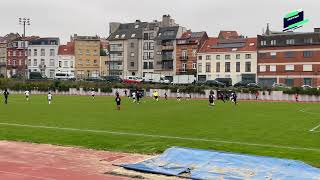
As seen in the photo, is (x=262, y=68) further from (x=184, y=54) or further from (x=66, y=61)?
(x=66, y=61)

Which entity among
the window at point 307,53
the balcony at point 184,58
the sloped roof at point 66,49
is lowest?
the window at point 307,53

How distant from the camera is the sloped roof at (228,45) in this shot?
94.2 meters

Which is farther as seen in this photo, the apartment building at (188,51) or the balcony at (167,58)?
the balcony at (167,58)

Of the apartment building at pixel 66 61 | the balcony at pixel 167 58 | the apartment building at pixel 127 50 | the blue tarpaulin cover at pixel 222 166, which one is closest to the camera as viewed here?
the blue tarpaulin cover at pixel 222 166

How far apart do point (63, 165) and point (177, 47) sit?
300 ft

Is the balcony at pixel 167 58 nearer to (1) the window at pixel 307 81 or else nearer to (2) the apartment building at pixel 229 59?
(2) the apartment building at pixel 229 59

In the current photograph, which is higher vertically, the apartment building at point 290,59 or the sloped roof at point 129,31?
the sloped roof at point 129,31

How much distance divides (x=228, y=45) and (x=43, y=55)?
55.5 m

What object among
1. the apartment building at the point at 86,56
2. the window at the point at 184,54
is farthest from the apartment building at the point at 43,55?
the window at the point at 184,54

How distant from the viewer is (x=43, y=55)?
126688 millimetres

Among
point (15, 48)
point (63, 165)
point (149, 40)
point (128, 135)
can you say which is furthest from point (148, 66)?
point (63, 165)

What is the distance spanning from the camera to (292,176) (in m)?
13.5

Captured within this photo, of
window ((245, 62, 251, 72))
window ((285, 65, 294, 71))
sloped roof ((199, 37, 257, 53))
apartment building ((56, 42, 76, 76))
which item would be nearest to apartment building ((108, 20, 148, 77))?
apartment building ((56, 42, 76, 76))

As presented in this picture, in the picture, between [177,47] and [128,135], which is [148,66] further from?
[128,135]
